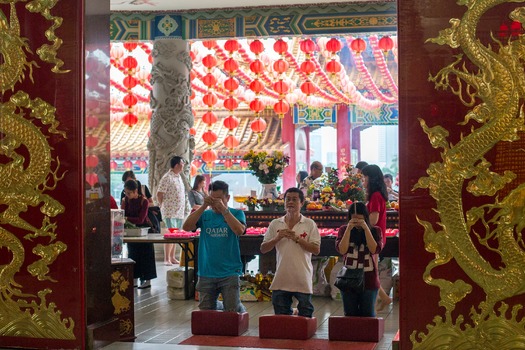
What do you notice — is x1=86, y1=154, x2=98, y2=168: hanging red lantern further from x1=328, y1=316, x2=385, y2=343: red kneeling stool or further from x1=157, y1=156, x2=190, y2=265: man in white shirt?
x1=157, y1=156, x2=190, y2=265: man in white shirt

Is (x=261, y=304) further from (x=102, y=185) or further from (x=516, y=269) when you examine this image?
(x=516, y=269)

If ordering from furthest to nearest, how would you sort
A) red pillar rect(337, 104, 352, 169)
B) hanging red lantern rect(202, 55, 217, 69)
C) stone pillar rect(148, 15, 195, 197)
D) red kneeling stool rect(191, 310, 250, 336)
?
red pillar rect(337, 104, 352, 169), hanging red lantern rect(202, 55, 217, 69), stone pillar rect(148, 15, 195, 197), red kneeling stool rect(191, 310, 250, 336)

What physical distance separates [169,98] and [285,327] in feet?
21.0

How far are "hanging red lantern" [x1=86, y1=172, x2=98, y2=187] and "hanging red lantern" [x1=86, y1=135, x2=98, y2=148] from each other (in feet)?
0.61

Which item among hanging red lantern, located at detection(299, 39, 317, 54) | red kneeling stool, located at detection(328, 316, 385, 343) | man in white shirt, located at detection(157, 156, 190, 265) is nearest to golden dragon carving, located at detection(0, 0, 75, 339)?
red kneeling stool, located at detection(328, 316, 385, 343)

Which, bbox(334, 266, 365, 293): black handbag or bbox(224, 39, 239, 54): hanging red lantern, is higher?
bbox(224, 39, 239, 54): hanging red lantern

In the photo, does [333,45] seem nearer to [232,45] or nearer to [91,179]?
[232,45]

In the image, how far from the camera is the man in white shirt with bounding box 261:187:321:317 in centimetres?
700

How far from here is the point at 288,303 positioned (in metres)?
7.11

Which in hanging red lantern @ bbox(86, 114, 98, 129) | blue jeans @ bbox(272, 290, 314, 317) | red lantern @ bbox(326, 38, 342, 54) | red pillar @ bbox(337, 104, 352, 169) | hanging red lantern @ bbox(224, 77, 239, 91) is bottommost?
blue jeans @ bbox(272, 290, 314, 317)

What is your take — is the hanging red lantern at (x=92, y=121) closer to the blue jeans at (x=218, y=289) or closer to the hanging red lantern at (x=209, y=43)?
the blue jeans at (x=218, y=289)

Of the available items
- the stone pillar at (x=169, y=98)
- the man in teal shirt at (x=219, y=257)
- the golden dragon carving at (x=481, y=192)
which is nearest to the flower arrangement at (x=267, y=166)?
the stone pillar at (x=169, y=98)

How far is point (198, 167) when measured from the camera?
21031 mm

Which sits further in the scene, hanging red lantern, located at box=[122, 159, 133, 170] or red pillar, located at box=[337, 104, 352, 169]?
hanging red lantern, located at box=[122, 159, 133, 170]
